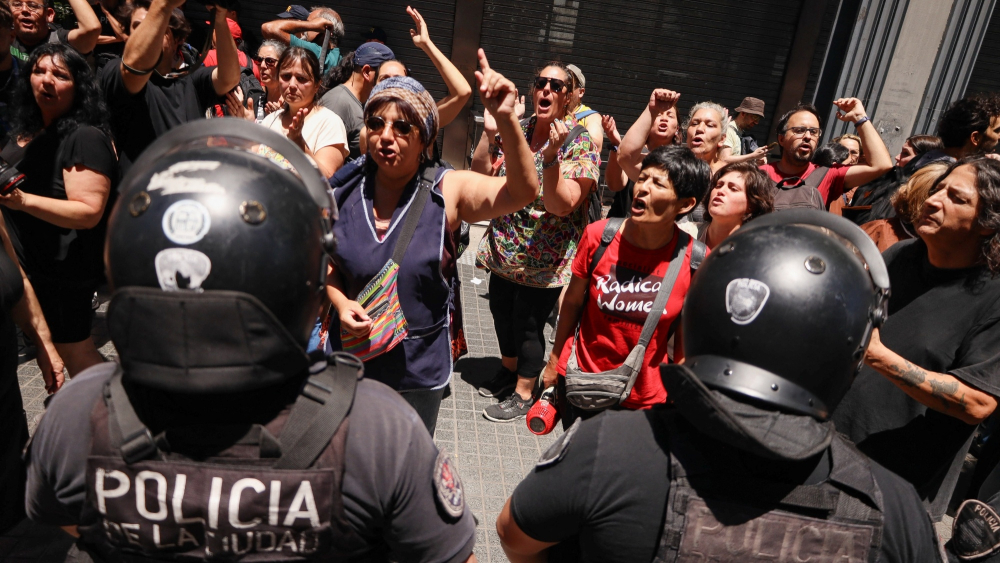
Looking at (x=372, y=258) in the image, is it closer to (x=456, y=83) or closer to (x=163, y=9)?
(x=456, y=83)

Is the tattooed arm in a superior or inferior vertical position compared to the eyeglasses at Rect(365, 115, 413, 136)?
inferior

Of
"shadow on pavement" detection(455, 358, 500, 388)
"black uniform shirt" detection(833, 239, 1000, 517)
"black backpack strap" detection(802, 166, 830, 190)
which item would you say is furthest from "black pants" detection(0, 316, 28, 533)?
"black backpack strap" detection(802, 166, 830, 190)

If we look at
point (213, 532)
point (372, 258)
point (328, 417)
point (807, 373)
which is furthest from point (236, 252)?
point (372, 258)

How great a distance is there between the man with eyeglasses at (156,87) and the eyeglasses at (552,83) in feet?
6.26

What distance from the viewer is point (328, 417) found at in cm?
123

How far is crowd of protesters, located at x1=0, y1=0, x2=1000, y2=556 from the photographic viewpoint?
2.44 meters

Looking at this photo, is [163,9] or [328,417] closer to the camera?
[328,417]

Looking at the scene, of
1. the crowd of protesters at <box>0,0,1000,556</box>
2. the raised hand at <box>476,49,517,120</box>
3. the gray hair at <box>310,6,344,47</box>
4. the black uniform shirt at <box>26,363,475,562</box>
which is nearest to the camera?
the black uniform shirt at <box>26,363,475,562</box>

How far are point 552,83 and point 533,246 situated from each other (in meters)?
1.08

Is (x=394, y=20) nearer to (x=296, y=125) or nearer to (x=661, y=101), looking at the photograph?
(x=661, y=101)

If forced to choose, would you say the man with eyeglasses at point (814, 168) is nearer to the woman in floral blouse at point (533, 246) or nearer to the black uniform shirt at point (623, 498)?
the woman in floral blouse at point (533, 246)

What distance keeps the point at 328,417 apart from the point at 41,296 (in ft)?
10.1

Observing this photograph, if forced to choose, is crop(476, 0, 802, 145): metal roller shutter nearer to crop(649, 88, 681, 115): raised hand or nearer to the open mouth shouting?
crop(649, 88, 681, 115): raised hand

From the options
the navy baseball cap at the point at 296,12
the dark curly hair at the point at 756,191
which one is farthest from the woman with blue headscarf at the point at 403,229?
the navy baseball cap at the point at 296,12
